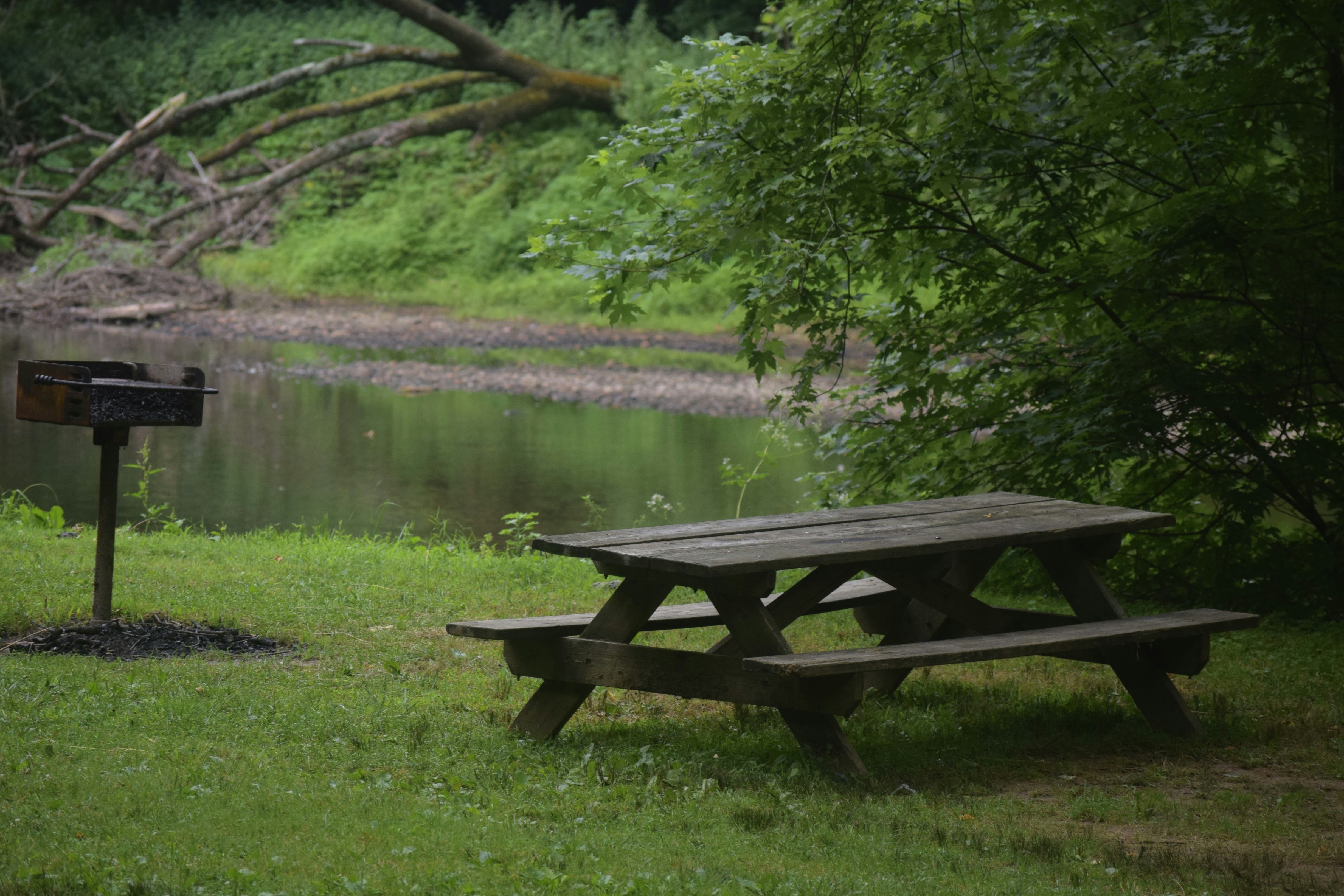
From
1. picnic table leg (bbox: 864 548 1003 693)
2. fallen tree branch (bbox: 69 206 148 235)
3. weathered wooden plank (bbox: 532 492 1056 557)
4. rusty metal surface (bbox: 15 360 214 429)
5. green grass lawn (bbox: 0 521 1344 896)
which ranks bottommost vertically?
green grass lawn (bbox: 0 521 1344 896)

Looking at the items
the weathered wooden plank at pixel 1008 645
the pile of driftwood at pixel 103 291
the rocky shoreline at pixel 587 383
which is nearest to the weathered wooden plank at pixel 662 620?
the weathered wooden plank at pixel 1008 645

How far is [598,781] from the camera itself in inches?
152

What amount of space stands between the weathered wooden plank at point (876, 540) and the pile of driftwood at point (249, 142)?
2078 cm

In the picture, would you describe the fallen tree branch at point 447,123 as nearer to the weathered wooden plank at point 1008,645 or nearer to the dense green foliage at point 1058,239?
the dense green foliage at point 1058,239

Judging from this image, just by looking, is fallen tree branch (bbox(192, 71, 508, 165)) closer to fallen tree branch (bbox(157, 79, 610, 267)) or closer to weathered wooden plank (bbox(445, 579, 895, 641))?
fallen tree branch (bbox(157, 79, 610, 267))

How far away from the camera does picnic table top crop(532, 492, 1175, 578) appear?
392 centimetres

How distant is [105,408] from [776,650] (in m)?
2.86

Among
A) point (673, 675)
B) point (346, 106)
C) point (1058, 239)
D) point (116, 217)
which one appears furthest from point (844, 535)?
point (346, 106)

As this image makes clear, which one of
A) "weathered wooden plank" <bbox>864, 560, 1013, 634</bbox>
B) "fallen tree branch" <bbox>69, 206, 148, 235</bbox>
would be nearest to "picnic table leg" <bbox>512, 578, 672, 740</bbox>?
"weathered wooden plank" <bbox>864, 560, 1013, 634</bbox>

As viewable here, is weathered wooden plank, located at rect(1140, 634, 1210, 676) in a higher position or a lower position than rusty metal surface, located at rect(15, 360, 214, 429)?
lower

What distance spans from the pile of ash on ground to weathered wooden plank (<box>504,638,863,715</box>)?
156 cm

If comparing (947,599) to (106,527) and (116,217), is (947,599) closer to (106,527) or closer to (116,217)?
(106,527)

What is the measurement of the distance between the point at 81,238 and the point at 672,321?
35.7 ft

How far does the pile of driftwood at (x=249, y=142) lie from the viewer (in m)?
24.1
